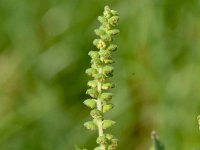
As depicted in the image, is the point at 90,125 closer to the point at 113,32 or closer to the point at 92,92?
the point at 92,92

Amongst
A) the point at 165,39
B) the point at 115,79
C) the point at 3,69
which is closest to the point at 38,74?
the point at 3,69

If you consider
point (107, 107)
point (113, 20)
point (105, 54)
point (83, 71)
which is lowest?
point (107, 107)

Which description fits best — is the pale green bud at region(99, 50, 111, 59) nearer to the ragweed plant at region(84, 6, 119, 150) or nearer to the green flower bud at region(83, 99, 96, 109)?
the ragweed plant at region(84, 6, 119, 150)

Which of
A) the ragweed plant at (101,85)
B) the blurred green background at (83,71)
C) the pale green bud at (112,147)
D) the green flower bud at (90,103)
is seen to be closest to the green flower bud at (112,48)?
the ragweed plant at (101,85)

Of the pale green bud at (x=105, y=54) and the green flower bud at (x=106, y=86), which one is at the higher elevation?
the pale green bud at (x=105, y=54)

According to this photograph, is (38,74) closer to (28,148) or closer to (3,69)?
(3,69)

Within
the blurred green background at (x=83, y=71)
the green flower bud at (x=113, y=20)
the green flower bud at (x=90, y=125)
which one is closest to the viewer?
the green flower bud at (x=90, y=125)

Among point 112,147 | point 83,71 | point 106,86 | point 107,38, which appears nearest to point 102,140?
point 112,147

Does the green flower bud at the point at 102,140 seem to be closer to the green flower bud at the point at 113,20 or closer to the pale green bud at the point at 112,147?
the pale green bud at the point at 112,147
